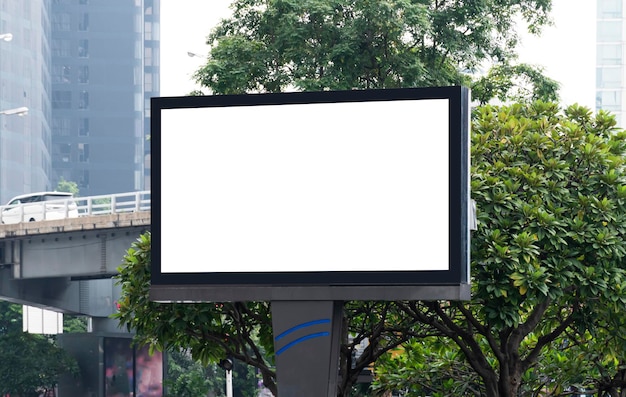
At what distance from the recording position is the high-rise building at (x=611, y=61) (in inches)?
5300

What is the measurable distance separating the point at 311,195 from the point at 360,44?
1694cm

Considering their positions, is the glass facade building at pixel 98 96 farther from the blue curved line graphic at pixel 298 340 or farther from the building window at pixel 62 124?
the blue curved line graphic at pixel 298 340

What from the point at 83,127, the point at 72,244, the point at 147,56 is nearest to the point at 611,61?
the point at 83,127

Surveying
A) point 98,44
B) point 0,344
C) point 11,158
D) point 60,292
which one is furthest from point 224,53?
point 98,44

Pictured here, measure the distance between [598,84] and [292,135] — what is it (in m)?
122

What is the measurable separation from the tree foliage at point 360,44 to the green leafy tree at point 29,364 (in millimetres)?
38991

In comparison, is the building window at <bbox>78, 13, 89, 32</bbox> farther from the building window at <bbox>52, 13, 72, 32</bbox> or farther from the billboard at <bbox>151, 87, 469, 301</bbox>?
the billboard at <bbox>151, 87, 469, 301</bbox>

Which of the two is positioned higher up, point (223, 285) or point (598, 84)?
point (598, 84)

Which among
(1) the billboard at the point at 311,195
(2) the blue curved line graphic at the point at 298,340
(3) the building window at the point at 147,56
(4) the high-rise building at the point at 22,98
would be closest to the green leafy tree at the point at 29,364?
(4) the high-rise building at the point at 22,98

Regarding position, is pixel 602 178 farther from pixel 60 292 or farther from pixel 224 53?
pixel 60 292

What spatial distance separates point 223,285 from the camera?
1603 cm

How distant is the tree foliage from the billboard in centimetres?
1553

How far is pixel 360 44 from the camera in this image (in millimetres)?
32531

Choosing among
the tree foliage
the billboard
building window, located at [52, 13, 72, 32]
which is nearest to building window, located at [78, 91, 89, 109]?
building window, located at [52, 13, 72, 32]
